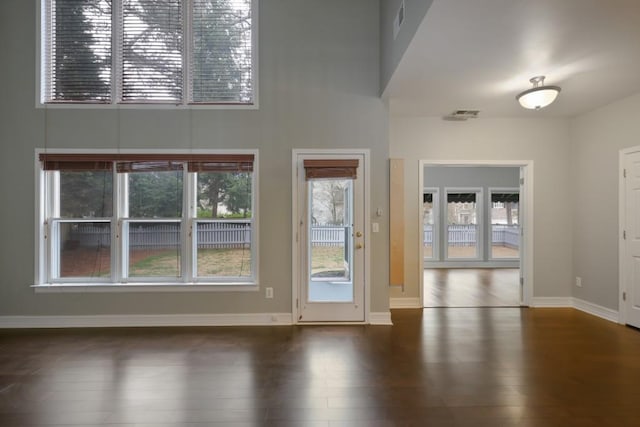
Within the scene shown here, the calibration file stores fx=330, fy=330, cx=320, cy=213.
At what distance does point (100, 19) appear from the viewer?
13.3ft

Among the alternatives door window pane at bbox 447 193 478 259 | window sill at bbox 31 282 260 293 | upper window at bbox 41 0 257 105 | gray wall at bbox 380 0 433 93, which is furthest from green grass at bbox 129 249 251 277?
door window pane at bbox 447 193 478 259

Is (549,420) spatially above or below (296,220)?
below

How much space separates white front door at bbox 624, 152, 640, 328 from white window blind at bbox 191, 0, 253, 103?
15.7 ft

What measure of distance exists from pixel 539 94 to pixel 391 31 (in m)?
1.69

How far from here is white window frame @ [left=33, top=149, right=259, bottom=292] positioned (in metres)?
3.98

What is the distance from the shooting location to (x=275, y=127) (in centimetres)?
405

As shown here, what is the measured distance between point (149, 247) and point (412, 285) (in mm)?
3582

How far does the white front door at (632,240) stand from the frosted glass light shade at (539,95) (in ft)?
5.02

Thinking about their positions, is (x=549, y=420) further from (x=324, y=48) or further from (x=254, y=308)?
(x=324, y=48)

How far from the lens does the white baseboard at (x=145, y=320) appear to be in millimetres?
3957

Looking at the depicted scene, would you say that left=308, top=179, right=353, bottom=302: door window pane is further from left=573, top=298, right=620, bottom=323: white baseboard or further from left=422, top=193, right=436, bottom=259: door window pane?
left=422, top=193, right=436, bottom=259: door window pane

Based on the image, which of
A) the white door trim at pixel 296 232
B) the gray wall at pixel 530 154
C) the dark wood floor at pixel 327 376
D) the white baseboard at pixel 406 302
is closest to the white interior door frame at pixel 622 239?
the dark wood floor at pixel 327 376

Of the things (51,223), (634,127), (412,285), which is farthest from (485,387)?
(51,223)

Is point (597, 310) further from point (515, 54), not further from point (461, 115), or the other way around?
point (515, 54)
